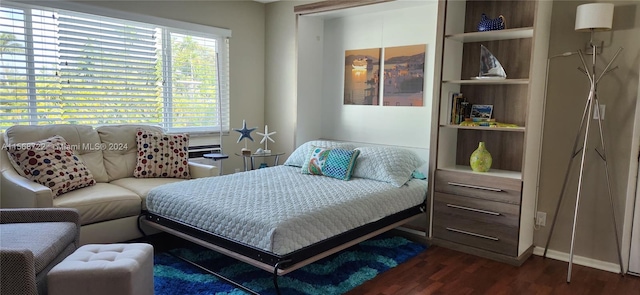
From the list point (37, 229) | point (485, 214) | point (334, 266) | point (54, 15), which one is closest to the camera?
point (37, 229)

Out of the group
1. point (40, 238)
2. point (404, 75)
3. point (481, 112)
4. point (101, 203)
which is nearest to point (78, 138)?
point (101, 203)

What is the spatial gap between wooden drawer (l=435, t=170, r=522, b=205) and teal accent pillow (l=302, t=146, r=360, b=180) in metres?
0.73

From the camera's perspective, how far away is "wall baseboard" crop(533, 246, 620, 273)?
311 centimetres

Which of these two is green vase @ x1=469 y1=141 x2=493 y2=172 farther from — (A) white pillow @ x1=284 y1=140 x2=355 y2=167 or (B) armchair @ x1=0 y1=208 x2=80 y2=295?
(B) armchair @ x1=0 y1=208 x2=80 y2=295

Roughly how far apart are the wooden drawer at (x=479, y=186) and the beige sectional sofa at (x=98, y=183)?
2038 mm

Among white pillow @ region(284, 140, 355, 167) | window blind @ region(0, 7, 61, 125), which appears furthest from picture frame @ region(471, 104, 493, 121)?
window blind @ region(0, 7, 61, 125)

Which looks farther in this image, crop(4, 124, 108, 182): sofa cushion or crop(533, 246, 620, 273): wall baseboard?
crop(4, 124, 108, 182): sofa cushion

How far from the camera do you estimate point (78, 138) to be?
142 inches

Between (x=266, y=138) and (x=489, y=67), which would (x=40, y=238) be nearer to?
(x=266, y=138)

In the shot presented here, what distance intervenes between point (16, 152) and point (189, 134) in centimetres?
166

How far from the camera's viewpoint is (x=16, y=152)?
3.14 metres

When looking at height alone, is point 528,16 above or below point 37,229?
above

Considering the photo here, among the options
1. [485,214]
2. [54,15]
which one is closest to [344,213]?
[485,214]

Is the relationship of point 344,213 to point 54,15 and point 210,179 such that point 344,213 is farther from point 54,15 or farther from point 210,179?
point 54,15
